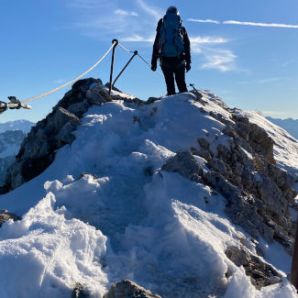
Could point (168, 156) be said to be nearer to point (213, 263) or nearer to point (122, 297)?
point (213, 263)

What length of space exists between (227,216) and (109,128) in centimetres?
520

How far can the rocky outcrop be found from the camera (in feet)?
34.7

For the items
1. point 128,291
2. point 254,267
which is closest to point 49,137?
point 254,267

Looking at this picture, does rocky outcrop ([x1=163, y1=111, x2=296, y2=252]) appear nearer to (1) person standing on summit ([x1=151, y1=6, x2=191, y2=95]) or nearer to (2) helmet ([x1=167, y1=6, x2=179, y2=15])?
(1) person standing on summit ([x1=151, y1=6, x2=191, y2=95])

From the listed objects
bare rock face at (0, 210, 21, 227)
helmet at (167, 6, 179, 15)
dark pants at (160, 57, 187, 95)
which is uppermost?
Result: helmet at (167, 6, 179, 15)

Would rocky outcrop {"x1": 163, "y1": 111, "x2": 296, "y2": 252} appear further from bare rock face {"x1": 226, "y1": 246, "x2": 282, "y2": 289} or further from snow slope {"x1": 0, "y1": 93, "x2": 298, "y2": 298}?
bare rock face {"x1": 226, "y1": 246, "x2": 282, "y2": 289}

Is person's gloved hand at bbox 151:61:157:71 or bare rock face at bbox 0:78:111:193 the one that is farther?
person's gloved hand at bbox 151:61:157:71

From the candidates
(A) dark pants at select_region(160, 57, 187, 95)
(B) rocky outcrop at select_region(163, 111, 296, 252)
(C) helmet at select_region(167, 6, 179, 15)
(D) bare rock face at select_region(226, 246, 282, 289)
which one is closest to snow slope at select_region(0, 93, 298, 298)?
(D) bare rock face at select_region(226, 246, 282, 289)

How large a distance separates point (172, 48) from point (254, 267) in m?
10.1

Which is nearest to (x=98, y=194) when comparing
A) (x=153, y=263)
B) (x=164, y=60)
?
(x=153, y=263)

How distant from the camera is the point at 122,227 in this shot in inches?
359

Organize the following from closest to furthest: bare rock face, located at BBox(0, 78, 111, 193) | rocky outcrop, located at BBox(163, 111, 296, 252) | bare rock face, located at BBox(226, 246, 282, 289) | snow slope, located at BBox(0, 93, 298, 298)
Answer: snow slope, located at BBox(0, 93, 298, 298)
bare rock face, located at BBox(226, 246, 282, 289)
rocky outcrop, located at BBox(163, 111, 296, 252)
bare rock face, located at BBox(0, 78, 111, 193)

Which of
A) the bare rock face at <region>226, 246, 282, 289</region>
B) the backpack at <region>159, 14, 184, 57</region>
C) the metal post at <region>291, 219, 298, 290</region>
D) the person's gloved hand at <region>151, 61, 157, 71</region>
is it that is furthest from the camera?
the person's gloved hand at <region>151, 61, 157, 71</region>

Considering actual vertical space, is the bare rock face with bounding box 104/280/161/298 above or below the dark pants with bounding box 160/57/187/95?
below
